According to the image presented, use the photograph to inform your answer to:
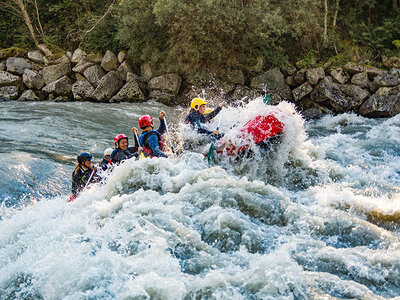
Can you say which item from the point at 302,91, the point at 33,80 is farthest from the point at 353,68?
the point at 33,80

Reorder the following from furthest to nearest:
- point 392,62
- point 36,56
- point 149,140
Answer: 1. point 36,56
2. point 392,62
3. point 149,140

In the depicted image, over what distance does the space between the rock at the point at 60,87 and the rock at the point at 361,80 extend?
10211mm

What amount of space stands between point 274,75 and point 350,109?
2854mm

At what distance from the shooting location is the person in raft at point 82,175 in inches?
243

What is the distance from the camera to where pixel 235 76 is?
1441 cm

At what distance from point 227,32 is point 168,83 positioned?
279 cm

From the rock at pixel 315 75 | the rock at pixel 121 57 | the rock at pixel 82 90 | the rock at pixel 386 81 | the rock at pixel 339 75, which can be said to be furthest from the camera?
the rock at pixel 121 57

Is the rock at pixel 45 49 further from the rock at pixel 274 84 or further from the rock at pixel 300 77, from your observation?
the rock at pixel 300 77

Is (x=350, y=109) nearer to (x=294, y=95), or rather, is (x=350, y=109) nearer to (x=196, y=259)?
(x=294, y=95)

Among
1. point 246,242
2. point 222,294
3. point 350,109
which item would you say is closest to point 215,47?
point 350,109

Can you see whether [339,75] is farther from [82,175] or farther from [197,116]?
[82,175]

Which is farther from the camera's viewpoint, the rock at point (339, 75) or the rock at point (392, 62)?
the rock at point (392, 62)

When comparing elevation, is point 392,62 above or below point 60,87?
above

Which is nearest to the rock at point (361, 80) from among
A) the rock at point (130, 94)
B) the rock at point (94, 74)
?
the rock at point (130, 94)
